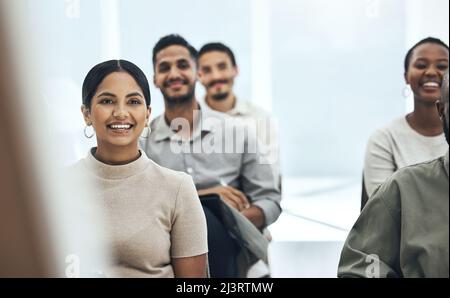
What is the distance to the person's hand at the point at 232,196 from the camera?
6.45 ft

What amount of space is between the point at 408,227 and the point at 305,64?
64 cm

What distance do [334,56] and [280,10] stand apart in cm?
23

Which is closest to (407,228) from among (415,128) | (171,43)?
(415,128)

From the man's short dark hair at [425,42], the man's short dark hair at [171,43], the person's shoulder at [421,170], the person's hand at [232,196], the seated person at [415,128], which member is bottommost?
the person's hand at [232,196]

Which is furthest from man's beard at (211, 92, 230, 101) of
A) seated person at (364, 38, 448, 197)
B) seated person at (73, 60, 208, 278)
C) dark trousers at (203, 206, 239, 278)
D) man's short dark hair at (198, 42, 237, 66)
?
seated person at (364, 38, 448, 197)

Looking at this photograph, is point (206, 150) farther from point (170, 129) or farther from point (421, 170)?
point (421, 170)

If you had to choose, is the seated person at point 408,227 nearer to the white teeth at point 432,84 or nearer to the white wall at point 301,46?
the white teeth at point 432,84

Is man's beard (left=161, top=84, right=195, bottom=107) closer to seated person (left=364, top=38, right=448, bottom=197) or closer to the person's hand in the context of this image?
the person's hand

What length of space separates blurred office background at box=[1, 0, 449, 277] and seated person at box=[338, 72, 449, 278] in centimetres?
27

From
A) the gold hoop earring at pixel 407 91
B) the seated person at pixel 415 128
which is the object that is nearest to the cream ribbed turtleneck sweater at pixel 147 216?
the seated person at pixel 415 128

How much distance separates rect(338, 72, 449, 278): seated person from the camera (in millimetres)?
1601

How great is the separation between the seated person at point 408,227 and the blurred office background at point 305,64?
0.27 m
